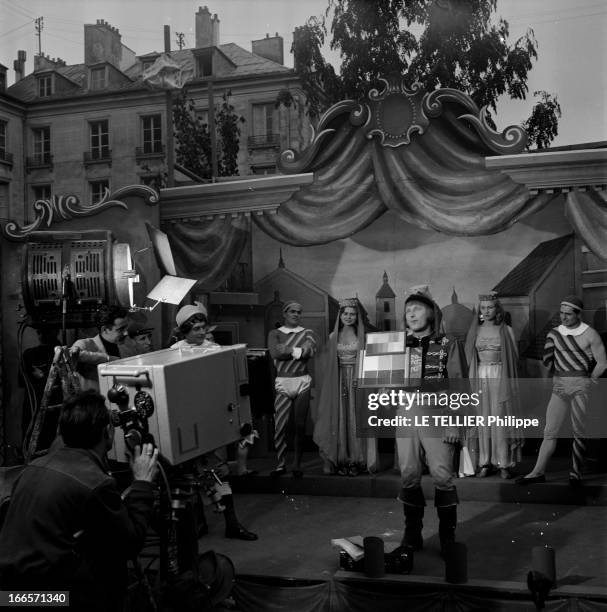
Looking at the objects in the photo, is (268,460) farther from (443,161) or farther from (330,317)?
(443,161)

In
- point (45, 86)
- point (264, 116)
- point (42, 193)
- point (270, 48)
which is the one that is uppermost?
point (270, 48)

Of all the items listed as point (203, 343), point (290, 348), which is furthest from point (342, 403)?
point (203, 343)

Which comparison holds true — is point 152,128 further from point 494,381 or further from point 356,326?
point 494,381

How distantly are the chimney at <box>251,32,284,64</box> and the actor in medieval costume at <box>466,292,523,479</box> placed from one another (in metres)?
2.19

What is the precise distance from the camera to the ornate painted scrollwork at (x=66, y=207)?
19.7ft

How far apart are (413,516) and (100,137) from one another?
3464 millimetres

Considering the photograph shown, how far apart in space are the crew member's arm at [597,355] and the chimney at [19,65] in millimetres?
4418

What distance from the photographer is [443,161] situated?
5.46 m

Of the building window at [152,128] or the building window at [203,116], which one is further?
the building window at [152,128]

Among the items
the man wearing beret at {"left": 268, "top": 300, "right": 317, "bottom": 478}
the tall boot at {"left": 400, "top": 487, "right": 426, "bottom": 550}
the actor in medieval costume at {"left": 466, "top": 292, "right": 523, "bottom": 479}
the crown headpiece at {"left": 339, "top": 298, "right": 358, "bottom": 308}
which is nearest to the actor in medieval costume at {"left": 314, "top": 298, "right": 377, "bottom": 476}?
the crown headpiece at {"left": 339, "top": 298, "right": 358, "bottom": 308}

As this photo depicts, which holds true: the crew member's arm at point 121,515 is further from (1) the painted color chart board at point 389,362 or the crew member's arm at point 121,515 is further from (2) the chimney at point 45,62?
(2) the chimney at point 45,62

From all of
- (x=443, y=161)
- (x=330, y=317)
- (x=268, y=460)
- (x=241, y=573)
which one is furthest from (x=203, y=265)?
(x=241, y=573)

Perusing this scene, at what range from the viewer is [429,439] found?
14.6ft

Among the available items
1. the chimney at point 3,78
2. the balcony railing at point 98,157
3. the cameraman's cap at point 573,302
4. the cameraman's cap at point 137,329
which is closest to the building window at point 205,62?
the balcony railing at point 98,157
